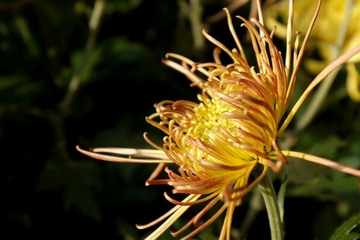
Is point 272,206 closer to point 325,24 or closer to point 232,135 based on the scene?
point 232,135

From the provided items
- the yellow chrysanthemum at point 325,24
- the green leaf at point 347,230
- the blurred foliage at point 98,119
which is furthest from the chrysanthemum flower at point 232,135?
the yellow chrysanthemum at point 325,24

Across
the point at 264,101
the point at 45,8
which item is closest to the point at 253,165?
the point at 264,101

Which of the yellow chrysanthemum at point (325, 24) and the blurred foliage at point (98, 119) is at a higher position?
the yellow chrysanthemum at point (325, 24)

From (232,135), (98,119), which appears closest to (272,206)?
(232,135)

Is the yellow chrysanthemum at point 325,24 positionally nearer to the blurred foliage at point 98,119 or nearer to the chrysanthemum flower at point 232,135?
the blurred foliage at point 98,119

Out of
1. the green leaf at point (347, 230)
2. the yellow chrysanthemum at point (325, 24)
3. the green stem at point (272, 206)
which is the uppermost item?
the yellow chrysanthemum at point (325, 24)
